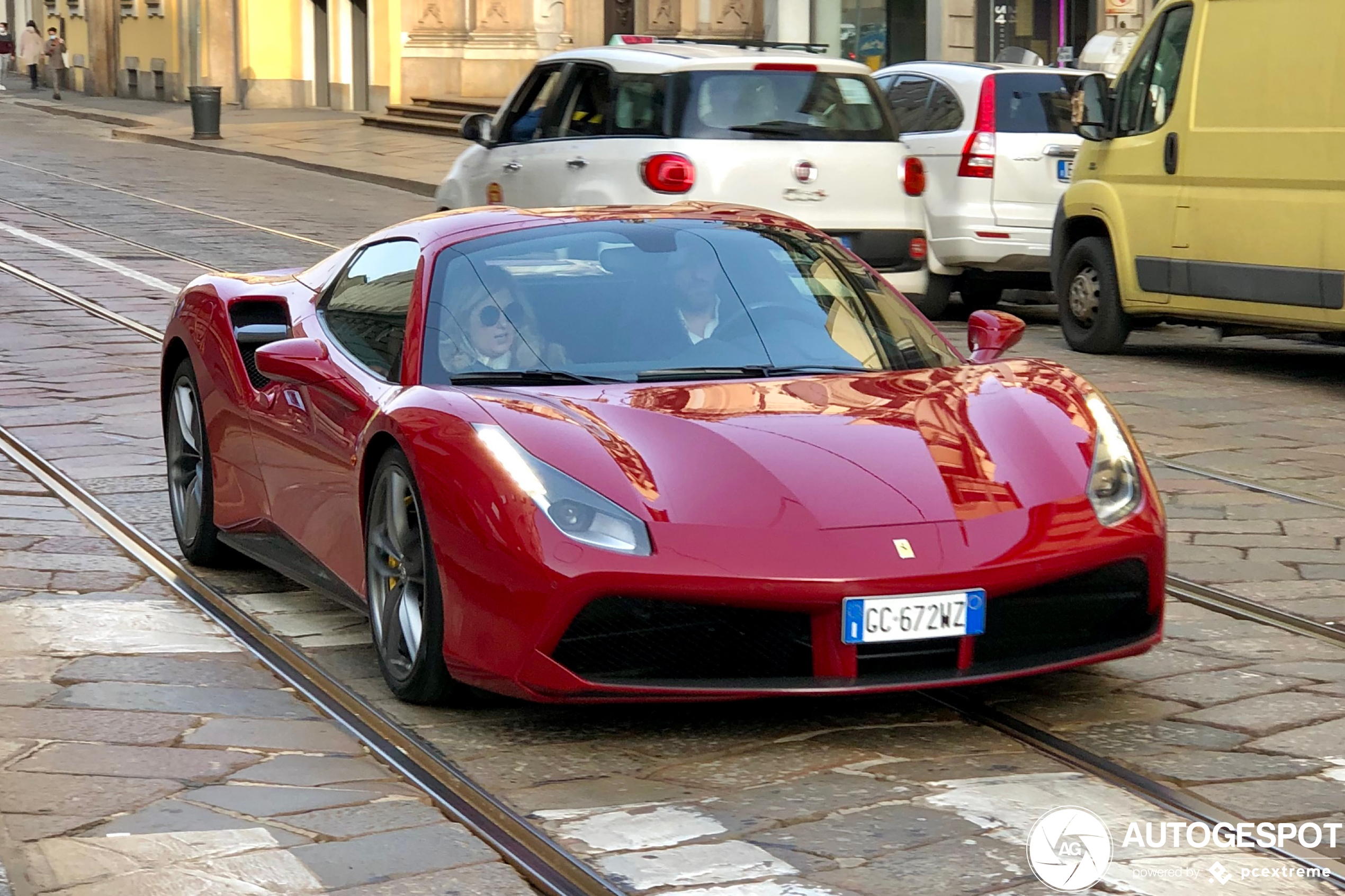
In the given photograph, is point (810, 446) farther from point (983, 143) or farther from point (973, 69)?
point (973, 69)

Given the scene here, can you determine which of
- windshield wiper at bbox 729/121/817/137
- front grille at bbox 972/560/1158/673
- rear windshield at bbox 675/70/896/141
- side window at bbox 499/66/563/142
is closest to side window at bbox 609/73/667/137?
rear windshield at bbox 675/70/896/141

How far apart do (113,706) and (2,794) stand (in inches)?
28.3

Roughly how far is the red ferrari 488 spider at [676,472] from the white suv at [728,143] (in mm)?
5774

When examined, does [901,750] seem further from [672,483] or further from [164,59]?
[164,59]

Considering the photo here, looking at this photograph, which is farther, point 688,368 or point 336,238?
point 336,238

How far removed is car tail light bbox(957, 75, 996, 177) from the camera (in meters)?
13.3

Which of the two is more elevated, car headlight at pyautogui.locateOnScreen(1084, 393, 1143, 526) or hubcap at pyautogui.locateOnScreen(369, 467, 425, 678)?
car headlight at pyautogui.locateOnScreen(1084, 393, 1143, 526)

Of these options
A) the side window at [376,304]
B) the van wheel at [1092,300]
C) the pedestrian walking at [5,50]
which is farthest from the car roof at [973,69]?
the pedestrian walking at [5,50]

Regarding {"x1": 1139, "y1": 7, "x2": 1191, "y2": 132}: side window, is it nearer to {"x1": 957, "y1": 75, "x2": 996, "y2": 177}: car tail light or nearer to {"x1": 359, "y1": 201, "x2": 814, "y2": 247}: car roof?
{"x1": 957, "y1": 75, "x2": 996, "y2": 177}: car tail light

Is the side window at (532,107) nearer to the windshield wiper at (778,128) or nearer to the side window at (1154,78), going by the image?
the windshield wiper at (778,128)

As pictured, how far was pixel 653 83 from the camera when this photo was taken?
40.1 feet

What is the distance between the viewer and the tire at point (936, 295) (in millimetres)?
13594

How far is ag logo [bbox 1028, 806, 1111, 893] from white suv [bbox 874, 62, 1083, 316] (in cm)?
921

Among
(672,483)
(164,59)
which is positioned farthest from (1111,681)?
(164,59)
